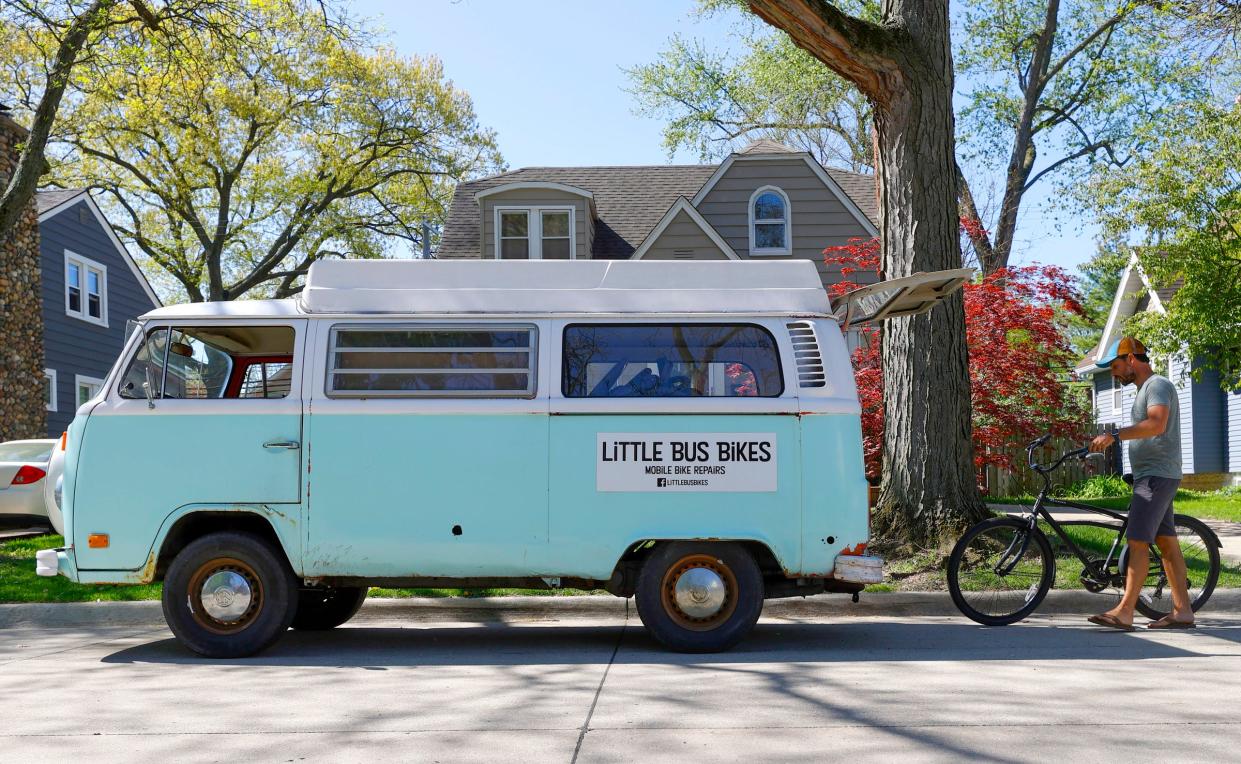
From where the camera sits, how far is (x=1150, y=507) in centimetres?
845

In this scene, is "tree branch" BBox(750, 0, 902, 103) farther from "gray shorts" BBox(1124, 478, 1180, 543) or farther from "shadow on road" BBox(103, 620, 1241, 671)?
"shadow on road" BBox(103, 620, 1241, 671)

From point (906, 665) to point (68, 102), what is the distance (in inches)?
1375

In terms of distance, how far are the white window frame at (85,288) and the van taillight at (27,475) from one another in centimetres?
1393

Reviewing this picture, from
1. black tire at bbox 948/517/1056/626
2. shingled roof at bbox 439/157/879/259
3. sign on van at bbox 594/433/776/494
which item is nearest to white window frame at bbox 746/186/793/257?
shingled roof at bbox 439/157/879/259

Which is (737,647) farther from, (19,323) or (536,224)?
(19,323)

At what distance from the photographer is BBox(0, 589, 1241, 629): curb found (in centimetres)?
977

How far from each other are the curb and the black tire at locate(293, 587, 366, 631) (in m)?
0.56

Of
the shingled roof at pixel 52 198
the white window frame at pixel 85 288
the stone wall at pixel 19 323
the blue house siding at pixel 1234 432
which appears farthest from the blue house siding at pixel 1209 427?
the shingled roof at pixel 52 198

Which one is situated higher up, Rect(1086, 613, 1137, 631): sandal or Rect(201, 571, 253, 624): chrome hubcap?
Rect(201, 571, 253, 624): chrome hubcap

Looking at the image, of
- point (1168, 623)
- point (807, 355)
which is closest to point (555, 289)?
point (807, 355)

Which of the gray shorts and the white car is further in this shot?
the white car

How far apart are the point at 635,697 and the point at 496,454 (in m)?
2.09

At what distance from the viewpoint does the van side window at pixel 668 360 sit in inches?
310

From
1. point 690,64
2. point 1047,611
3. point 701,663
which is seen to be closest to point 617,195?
point 690,64
